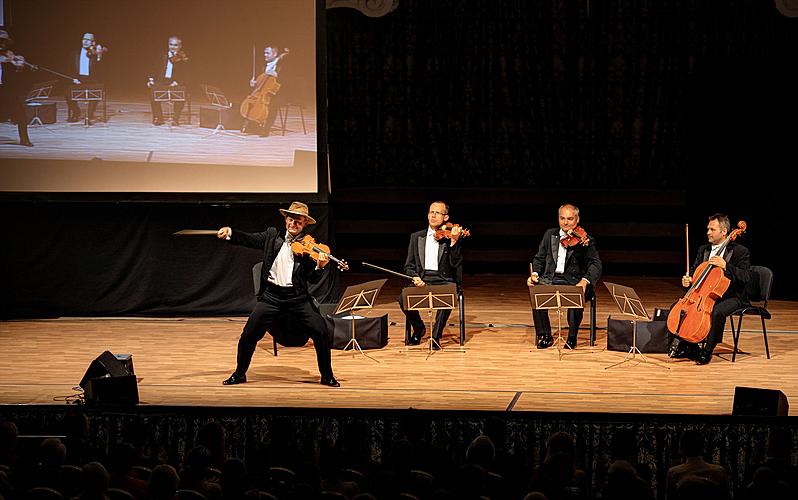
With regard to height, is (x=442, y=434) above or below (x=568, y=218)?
below

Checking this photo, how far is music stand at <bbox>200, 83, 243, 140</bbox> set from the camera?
10875mm

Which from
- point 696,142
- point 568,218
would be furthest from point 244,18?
point 696,142

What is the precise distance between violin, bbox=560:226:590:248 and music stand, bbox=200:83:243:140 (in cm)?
401

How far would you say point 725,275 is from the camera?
8461mm

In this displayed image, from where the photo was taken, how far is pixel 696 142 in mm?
12398

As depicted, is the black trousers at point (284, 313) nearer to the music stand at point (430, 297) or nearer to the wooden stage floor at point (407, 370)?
the wooden stage floor at point (407, 370)

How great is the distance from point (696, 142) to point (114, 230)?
7.13 meters

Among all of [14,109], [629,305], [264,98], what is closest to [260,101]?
[264,98]

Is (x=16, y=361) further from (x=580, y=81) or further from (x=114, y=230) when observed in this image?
(x=580, y=81)

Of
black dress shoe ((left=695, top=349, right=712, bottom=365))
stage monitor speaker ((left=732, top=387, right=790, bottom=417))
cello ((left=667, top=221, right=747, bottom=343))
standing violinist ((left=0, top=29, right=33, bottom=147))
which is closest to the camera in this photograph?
stage monitor speaker ((left=732, top=387, right=790, bottom=417))

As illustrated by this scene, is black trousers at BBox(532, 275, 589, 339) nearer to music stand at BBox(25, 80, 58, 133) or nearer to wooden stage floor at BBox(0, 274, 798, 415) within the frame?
wooden stage floor at BBox(0, 274, 798, 415)

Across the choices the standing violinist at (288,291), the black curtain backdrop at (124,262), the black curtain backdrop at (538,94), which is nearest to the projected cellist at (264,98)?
the black curtain backdrop at (124,262)

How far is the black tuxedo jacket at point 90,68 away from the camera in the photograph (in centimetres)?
1083

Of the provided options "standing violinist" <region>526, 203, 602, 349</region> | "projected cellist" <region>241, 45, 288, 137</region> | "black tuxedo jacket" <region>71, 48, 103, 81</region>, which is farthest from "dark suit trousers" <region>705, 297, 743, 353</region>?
"black tuxedo jacket" <region>71, 48, 103, 81</region>
